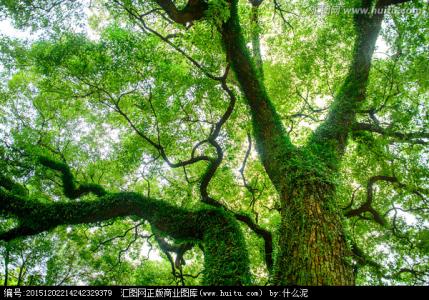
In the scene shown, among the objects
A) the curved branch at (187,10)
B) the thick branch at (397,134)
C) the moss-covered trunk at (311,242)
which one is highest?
the curved branch at (187,10)

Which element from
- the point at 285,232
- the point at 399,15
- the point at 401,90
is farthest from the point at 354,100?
the point at 285,232

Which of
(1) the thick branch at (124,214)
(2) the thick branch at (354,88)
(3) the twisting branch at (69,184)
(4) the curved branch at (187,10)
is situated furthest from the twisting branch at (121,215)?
(4) the curved branch at (187,10)

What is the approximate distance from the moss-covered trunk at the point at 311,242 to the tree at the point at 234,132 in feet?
0.07

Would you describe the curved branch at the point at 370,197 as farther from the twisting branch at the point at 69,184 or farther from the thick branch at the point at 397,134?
the twisting branch at the point at 69,184

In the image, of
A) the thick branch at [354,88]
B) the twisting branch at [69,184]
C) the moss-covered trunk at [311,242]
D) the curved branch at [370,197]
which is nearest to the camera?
the moss-covered trunk at [311,242]

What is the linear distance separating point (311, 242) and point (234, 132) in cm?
606

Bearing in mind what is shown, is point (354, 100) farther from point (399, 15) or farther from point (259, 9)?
point (259, 9)

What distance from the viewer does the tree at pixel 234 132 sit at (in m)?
5.90

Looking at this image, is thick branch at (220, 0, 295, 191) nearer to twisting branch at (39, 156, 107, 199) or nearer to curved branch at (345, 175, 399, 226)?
curved branch at (345, 175, 399, 226)

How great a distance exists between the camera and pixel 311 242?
470 centimetres

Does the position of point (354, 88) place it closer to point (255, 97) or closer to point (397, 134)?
point (397, 134)

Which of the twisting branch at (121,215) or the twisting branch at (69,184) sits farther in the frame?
the twisting branch at (69,184)

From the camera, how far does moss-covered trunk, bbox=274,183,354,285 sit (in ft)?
14.2

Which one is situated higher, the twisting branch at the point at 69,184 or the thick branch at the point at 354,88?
the thick branch at the point at 354,88
